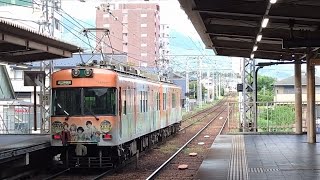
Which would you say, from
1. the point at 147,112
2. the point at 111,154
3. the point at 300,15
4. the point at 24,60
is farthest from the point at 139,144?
the point at 300,15

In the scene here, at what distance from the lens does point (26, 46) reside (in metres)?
13.3

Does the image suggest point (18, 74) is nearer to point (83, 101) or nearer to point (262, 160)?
point (83, 101)

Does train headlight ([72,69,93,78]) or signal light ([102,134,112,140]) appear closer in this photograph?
signal light ([102,134,112,140])

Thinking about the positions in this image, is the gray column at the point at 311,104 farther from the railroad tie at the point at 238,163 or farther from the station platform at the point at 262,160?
the railroad tie at the point at 238,163

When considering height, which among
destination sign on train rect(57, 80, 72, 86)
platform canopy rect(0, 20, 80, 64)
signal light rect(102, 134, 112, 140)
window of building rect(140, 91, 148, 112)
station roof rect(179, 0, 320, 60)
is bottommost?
signal light rect(102, 134, 112, 140)

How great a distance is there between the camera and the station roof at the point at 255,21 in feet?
36.1

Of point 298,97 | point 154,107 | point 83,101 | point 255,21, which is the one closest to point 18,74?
point 154,107

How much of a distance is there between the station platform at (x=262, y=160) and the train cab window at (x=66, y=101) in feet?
12.0

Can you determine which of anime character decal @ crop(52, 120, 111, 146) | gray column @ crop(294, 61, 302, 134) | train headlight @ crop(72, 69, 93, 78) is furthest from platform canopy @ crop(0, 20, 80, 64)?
gray column @ crop(294, 61, 302, 134)

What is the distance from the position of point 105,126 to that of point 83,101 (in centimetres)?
91

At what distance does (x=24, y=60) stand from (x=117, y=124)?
5.72 metres

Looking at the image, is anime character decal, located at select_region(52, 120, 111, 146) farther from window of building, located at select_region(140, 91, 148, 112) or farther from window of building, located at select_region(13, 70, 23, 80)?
→ window of building, located at select_region(13, 70, 23, 80)

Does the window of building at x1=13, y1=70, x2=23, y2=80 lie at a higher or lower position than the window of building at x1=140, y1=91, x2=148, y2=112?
higher

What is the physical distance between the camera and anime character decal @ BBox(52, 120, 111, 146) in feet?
42.7
